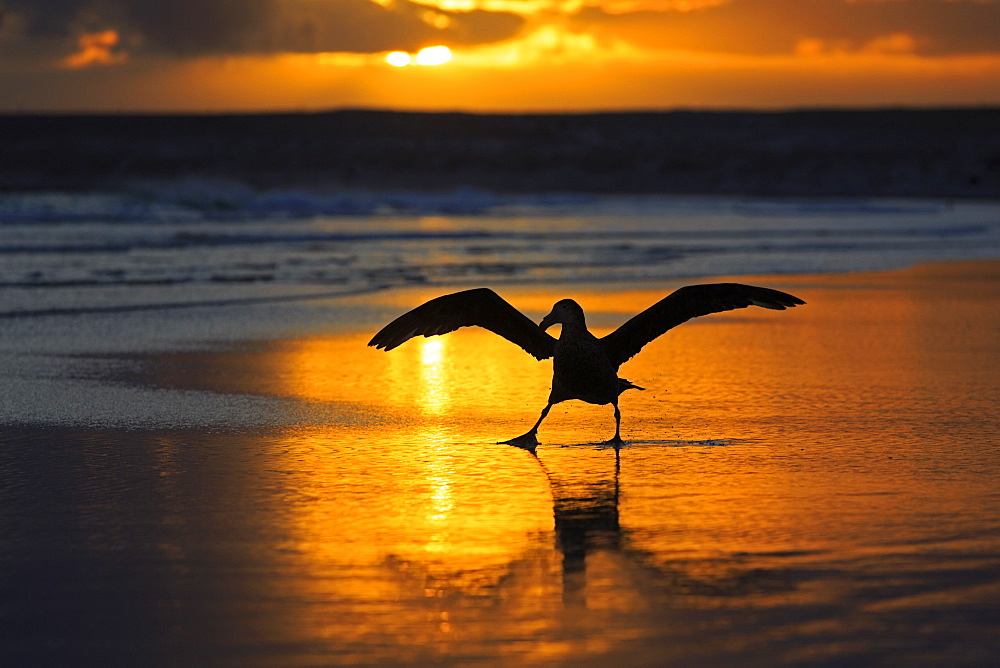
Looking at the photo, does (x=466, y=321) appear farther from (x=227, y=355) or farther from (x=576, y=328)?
(x=227, y=355)

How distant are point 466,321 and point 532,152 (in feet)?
354

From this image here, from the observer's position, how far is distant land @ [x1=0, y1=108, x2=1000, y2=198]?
320ft

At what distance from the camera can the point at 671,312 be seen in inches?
340

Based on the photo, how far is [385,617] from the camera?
5.09m

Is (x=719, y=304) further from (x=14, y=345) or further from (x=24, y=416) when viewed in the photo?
Result: (x=14, y=345)

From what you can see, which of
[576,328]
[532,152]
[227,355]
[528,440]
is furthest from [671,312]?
[532,152]

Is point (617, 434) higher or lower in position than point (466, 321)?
lower

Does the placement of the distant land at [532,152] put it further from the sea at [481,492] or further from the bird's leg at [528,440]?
the bird's leg at [528,440]

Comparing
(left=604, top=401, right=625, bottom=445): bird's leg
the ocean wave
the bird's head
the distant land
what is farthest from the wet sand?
the distant land

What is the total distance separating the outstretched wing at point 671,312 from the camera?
8.57 metres

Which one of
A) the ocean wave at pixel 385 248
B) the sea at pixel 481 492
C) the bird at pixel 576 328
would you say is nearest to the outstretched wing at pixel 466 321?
the bird at pixel 576 328

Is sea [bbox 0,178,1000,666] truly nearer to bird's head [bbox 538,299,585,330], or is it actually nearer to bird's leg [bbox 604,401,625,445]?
bird's leg [bbox 604,401,625,445]

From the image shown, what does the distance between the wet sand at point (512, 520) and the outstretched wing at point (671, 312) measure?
21.2 inches

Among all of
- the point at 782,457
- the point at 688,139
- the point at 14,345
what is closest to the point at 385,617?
the point at 782,457
